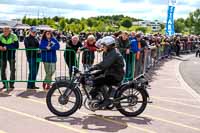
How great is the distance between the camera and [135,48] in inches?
602

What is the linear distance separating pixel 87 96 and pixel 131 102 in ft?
2.99

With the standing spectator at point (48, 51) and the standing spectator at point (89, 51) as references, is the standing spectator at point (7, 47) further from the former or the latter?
the standing spectator at point (89, 51)

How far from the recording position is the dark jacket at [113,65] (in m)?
9.22

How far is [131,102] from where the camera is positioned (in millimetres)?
9477

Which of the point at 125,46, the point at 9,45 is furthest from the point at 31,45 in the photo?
the point at 125,46

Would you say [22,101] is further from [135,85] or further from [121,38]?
[121,38]

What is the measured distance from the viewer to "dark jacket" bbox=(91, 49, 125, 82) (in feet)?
30.2

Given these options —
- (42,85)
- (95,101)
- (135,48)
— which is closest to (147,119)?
(95,101)

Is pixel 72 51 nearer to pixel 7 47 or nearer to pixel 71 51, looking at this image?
pixel 71 51

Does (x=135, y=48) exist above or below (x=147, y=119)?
above

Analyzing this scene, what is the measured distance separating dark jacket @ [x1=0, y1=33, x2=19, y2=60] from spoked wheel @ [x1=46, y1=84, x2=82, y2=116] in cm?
362

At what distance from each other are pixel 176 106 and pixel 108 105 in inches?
99.2

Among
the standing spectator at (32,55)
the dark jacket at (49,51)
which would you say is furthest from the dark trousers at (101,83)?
the standing spectator at (32,55)

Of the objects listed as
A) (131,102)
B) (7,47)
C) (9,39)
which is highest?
(9,39)
